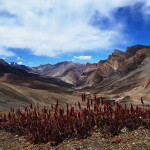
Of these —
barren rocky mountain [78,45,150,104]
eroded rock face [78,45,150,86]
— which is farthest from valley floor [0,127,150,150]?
eroded rock face [78,45,150,86]

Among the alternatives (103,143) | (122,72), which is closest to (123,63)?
(122,72)

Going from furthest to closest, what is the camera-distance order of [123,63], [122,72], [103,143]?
[123,63] → [122,72] → [103,143]

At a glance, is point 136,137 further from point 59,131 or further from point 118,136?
point 59,131

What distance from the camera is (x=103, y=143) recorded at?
396 cm

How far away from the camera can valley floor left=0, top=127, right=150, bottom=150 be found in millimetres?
3636

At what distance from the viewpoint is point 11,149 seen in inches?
183

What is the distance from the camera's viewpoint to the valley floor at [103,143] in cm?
364

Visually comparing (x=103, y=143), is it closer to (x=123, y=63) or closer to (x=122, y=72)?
(x=122, y=72)

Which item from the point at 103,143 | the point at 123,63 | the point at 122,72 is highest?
the point at 123,63

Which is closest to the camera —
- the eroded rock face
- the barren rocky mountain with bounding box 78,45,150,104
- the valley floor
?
the valley floor

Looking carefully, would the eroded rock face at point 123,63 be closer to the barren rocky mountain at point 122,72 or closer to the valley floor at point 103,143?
the barren rocky mountain at point 122,72

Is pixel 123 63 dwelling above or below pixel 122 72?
above

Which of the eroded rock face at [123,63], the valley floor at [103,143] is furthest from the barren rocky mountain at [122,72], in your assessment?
the valley floor at [103,143]

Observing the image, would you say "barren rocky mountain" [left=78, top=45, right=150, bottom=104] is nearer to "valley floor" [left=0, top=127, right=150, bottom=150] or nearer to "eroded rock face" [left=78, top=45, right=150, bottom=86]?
"eroded rock face" [left=78, top=45, right=150, bottom=86]
